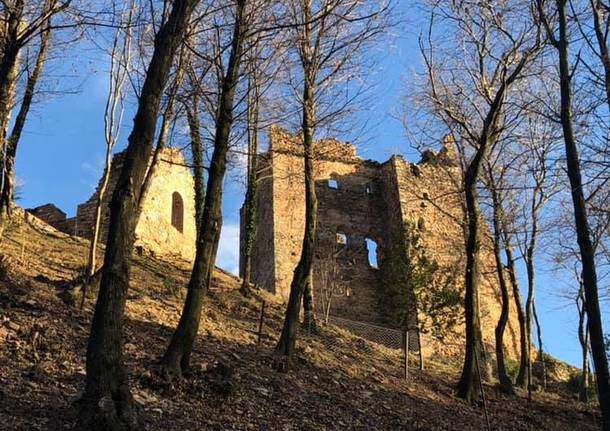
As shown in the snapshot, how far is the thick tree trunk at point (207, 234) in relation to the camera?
7.71 meters

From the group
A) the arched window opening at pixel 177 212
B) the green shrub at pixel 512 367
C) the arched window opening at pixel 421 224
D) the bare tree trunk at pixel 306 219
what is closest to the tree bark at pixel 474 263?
the bare tree trunk at pixel 306 219

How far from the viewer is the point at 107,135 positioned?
1138 centimetres

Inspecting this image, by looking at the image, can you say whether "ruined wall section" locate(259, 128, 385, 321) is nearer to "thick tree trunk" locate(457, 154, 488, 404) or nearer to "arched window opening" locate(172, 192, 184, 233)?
"arched window opening" locate(172, 192, 184, 233)

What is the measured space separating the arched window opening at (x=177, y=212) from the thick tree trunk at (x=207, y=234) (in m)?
12.8

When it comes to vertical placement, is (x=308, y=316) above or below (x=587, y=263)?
below

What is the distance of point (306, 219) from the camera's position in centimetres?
1170

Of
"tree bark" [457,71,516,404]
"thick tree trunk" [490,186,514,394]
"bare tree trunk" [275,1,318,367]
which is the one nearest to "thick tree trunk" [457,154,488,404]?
"tree bark" [457,71,516,404]

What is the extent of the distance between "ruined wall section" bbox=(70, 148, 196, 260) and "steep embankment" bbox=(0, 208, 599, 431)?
10.8ft

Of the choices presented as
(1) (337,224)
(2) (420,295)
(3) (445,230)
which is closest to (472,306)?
(2) (420,295)

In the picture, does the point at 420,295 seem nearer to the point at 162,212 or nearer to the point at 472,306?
the point at 472,306

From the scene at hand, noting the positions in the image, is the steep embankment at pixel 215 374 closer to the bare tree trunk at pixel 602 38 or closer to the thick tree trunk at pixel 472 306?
the thick tree trunk at pixel 472 306

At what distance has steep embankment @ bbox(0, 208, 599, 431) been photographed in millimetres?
6648

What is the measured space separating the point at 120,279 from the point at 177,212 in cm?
1680

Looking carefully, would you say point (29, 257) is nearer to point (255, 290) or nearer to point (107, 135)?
point (107, 135)
